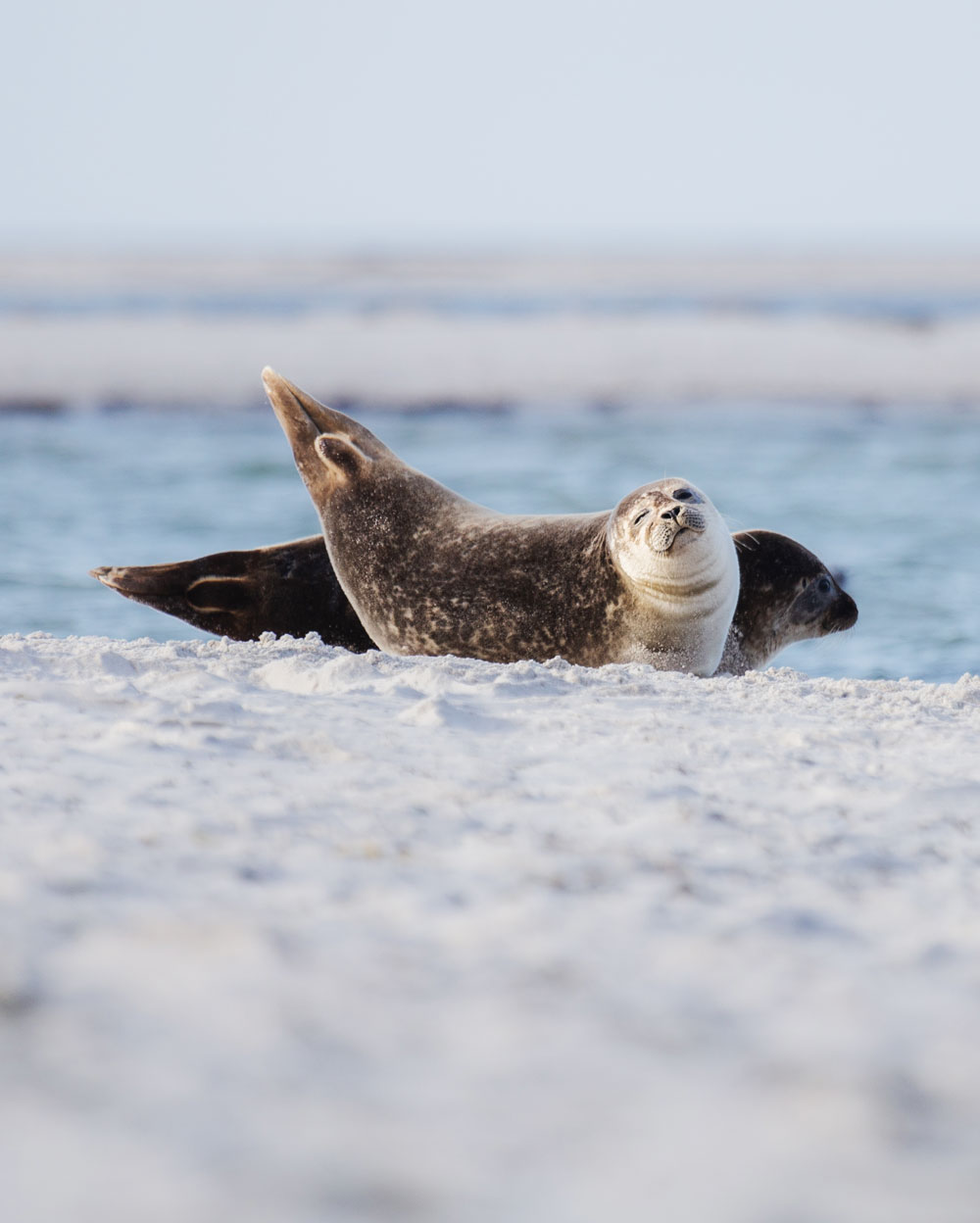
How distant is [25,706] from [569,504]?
6039mm

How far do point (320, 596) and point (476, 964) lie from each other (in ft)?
10.6

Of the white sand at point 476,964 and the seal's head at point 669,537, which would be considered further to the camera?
the seal's head at point 669,537

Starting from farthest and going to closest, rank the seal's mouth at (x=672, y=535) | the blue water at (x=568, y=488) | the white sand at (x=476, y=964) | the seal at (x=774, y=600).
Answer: the blue water at (x=568, y=488) → the seal at (x=774, y=600) → the seal's mouth at (x=672, y=535) → the white sand at (x=476, y=964)

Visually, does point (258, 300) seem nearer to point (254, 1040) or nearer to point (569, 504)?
point (569, 504)

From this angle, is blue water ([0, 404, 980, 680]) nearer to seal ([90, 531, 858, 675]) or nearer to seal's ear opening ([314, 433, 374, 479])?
seal ([90, 531, 858, 675])

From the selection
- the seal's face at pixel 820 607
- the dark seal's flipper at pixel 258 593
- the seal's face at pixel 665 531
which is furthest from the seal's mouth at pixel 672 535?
the dark seal's flipper at pixel 258 593

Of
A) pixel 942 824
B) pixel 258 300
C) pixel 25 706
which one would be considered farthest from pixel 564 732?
pixel 258 300

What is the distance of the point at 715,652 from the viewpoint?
4578 millimetres

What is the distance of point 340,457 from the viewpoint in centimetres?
495

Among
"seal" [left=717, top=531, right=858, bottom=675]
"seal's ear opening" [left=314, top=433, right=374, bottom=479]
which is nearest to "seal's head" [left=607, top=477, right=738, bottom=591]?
"seal" [left=717, top=531, right=858, bottom=675]

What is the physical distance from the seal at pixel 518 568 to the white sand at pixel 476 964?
1.06 meters

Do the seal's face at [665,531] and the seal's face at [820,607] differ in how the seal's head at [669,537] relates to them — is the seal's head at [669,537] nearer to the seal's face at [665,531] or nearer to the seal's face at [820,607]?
the seal's face at [665,531]

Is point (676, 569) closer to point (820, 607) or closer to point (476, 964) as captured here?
point (820, 607)

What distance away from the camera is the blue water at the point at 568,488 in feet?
20.1
